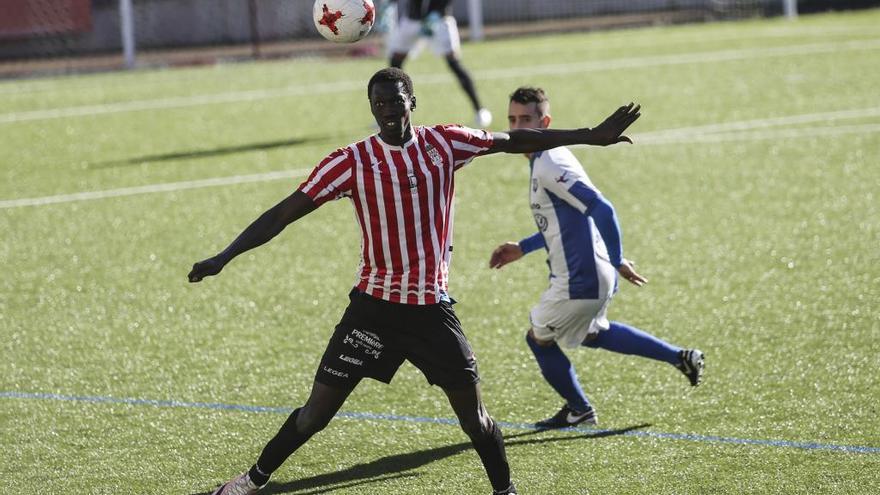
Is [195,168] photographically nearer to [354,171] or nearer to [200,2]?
[354,171]

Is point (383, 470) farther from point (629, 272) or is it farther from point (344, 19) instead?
point (344, 19)

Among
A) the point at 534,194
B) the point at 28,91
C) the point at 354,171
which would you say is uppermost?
the point at 354,171

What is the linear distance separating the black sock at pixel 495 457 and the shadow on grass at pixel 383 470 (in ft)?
2.30

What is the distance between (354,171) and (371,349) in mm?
770

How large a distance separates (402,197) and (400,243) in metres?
0.20

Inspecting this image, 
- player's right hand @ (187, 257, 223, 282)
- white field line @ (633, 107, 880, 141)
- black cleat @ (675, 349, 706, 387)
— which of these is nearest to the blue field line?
black cleat @ (675, 349, 706, 387)

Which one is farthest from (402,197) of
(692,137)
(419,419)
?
(692,137)

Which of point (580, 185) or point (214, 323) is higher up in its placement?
point (580, 185)

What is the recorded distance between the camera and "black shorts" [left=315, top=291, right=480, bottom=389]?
18.8ft

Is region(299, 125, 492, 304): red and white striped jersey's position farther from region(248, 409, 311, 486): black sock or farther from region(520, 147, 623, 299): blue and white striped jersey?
region(520, 147, 623, 299): blue and white striped jersey

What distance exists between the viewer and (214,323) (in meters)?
9.28

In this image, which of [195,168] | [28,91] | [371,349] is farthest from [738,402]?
[28,91]

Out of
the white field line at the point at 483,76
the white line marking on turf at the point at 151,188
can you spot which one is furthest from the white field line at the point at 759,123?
the white field line at the point at 483,76

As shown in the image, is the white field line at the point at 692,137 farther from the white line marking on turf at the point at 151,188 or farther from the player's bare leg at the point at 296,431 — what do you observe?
the player's bare leg at the point at 296,431
